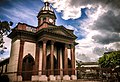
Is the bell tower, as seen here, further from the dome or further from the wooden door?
the wooden door

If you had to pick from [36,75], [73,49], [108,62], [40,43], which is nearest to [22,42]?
[40,43]

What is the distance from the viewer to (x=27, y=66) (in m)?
20.8

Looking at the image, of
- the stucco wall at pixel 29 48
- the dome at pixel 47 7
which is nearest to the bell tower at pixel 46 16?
the dome at pixel 47 7

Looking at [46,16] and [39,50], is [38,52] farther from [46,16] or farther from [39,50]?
[46,16]

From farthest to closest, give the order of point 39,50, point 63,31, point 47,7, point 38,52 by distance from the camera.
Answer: point 47,7 < point 63,31 < point 39,50 < point 38,52

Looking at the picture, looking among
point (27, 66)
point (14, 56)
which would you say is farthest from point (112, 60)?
point (14, 56)

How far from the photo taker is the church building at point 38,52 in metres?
19.8

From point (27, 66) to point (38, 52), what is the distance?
2.69 m

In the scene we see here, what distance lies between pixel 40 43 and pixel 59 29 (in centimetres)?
381

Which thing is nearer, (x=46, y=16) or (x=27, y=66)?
(x=27, y=66)

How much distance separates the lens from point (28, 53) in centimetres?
2109

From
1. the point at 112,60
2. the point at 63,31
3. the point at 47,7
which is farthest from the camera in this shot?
the point at 47,7

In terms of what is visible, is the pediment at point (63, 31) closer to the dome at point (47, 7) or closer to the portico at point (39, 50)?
the portico at point (39, 50)

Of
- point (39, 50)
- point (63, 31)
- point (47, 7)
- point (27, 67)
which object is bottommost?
point (27, 67)
